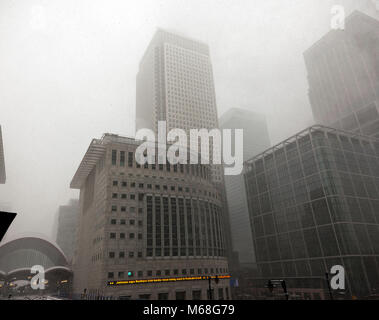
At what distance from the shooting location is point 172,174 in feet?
309

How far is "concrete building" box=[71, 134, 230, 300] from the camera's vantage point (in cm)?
7462

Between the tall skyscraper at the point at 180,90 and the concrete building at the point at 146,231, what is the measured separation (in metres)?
76.6

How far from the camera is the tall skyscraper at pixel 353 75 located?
160 m

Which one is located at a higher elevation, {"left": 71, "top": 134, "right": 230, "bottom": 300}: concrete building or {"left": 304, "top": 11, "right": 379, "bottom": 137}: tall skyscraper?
{"left": 304, "top": 11, "right": 379, "bottom": 137}: tall skyscraper

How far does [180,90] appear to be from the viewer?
180 metres

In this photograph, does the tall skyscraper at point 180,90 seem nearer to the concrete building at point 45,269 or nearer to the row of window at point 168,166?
the row of window at point 168,166

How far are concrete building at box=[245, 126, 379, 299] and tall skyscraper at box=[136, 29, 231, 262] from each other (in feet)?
222

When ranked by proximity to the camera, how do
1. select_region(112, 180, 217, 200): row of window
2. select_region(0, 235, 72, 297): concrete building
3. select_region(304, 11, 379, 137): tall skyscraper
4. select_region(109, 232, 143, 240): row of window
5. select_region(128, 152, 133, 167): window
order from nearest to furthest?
select_region(109, 232, 143, 240): row of window, select_region(112, 180, 217, 200): row of window, select_region(128, 152, 133, 167): window, select_region(0, 235, 72, 297): concrete building, select_region(304, 11, 379, 137): tall skyscraper

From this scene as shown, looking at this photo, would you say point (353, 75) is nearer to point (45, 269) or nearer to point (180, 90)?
point (180, 90)

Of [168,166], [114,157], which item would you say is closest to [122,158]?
[114,157]

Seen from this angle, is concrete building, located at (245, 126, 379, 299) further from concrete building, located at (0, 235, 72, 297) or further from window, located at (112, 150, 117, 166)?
concrete building, located at (0, 235, 72, 297)

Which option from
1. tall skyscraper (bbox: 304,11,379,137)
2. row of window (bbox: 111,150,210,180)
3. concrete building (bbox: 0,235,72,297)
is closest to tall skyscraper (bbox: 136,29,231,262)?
row of window (bbox: 111,150,210,180)

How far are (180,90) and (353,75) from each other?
109295mm

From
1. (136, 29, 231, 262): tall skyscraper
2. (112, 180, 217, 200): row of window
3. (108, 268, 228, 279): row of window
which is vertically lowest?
(108, 268, 228, 279): row of window
